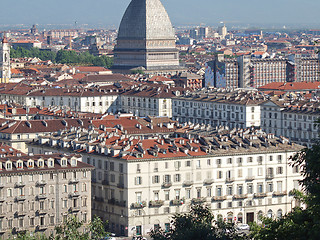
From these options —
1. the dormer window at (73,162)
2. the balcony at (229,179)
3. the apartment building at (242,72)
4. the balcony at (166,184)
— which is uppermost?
the dormer window at (73,162)

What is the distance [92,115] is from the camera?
356 ft

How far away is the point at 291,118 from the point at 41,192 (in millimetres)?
41238

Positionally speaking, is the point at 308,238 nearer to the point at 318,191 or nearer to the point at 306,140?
the point at 318,191

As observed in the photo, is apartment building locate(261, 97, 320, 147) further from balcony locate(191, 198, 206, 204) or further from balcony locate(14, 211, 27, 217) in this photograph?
balcony locate(14, 211, 27, 217)

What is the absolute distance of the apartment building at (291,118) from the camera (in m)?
97.6

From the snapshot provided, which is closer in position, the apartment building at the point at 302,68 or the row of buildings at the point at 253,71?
the row of buildings at the point at 253,71

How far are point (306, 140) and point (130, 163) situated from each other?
32373 mm

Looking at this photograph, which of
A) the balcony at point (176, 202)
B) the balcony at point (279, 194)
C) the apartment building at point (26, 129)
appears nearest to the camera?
the balcony at point (176, 202)

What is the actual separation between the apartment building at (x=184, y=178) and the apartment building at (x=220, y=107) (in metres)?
33.4

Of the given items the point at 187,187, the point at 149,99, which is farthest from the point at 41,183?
the point at 149,99

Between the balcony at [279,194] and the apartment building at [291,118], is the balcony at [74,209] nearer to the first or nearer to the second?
A: the balcony at [279,194]

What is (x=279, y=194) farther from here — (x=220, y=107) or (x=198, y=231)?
(x=220, y=107)

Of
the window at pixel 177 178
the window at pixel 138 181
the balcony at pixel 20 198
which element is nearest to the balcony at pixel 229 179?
the window at pixel 177 178

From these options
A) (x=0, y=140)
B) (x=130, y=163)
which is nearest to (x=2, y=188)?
(x=130, y=163)
